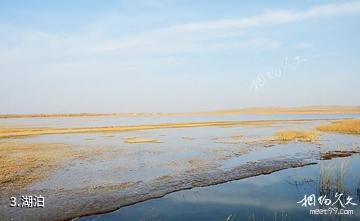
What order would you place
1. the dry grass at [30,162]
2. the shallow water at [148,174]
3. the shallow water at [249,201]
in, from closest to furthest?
the shallow water at [249,201], the shallow water at [148,174], the dry grass at [30,162]

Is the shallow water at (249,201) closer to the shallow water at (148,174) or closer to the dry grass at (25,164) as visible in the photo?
the shallow water at (148,174)

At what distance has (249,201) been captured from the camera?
1286 centimetres

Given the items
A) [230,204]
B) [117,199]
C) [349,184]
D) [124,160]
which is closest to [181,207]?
[230,204]

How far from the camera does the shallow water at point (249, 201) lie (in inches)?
443

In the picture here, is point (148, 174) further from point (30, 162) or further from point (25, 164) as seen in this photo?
point (30, 162)

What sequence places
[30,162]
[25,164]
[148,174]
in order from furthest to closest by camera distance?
1. [30,162]
2. [25,164]
3. [148,174]

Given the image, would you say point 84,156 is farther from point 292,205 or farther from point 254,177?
point 292,205

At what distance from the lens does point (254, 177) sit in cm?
1716

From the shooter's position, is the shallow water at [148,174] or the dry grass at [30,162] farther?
the dry grass at [30,162]

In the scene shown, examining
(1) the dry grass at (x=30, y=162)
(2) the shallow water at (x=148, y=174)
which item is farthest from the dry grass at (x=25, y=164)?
(2) the shallow water at (x=148, y=174)

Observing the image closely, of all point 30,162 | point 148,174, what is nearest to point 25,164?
point 30,162

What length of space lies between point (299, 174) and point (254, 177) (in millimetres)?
2038

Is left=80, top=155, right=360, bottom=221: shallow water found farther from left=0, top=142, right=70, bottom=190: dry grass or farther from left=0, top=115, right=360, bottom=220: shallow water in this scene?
left=0, top=142, right=70, bottom=190: dry grass

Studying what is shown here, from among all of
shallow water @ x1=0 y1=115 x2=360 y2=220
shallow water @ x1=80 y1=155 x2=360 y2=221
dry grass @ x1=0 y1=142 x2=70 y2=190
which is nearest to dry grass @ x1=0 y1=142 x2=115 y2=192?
dry grass @ x1=0 y1=142 x2=70 y2=190
